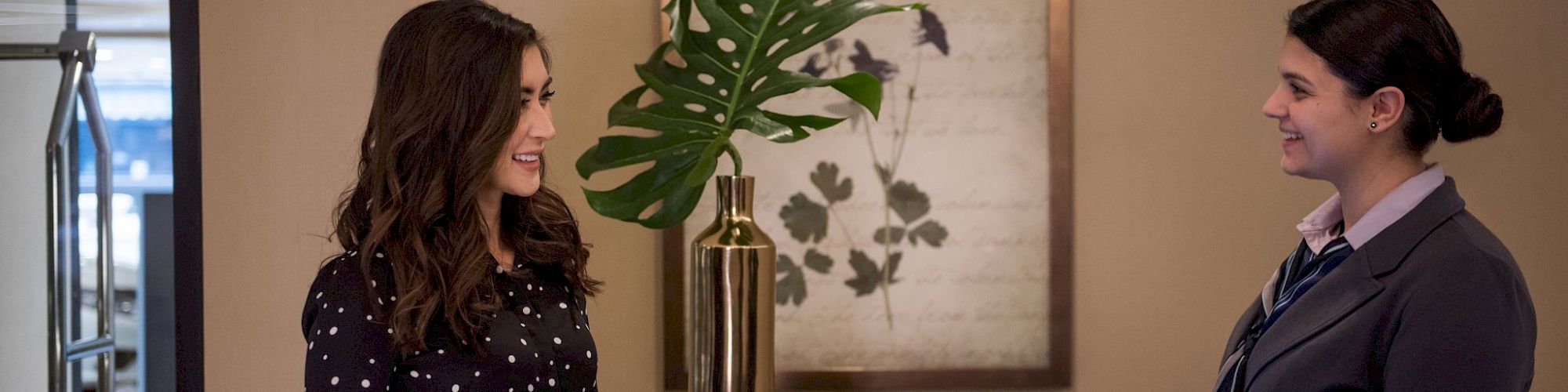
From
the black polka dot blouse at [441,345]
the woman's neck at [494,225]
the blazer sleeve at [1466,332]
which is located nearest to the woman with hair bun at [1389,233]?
the blazer sleeve at [1466,332]

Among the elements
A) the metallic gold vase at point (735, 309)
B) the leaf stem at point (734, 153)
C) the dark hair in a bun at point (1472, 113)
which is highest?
the dark hair in a bun at point (1472, 113)

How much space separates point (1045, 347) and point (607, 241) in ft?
3.35

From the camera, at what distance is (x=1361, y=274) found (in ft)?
5.03

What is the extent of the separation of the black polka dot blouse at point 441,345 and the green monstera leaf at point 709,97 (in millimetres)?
385

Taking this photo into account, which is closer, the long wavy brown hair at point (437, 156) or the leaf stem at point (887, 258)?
the long wavy brown hair at point (437, 156)

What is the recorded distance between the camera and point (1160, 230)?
251 cm

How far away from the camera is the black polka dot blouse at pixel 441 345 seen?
4.69 ft

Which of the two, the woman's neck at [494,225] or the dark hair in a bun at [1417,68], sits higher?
the dark hair in a bun at [1417,68]

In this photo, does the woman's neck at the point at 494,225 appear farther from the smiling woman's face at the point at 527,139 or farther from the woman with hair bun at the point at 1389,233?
the woman with hair bun at the point at 1389,233

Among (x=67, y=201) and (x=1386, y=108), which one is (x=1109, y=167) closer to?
(x=1386, y=108)

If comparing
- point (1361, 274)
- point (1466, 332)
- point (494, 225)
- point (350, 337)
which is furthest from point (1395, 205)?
point (350, 337)

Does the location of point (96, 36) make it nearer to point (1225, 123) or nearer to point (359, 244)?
point (359, 244)

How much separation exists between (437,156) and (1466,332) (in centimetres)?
140

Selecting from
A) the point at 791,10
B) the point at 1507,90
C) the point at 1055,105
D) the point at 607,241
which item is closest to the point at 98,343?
the point at 607,241
